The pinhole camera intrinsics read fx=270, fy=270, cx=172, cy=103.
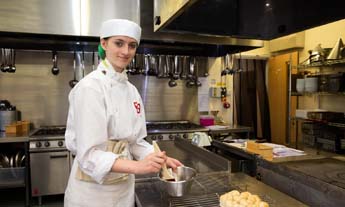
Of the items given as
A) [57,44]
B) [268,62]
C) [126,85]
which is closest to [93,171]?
[126,85]

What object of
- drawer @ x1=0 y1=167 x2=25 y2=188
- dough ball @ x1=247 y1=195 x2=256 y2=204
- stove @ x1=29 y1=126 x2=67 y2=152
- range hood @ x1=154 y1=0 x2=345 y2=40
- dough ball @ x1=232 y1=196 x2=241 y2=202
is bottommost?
drawer @ x1=0 y1=167 x2=25 y2=188

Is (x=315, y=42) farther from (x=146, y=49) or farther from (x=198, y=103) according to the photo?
(x=146, y=49)

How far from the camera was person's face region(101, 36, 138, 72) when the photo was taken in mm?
1093

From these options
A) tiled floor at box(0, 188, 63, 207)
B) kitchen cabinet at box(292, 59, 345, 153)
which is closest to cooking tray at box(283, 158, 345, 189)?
kitchen cabinet at box(292, 59, 345, 153)

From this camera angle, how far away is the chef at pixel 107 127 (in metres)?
0.98

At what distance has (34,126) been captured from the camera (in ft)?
Answer: 10.0

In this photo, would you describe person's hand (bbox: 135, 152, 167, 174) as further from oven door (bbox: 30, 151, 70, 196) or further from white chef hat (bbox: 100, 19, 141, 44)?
oven door (bbox: 30, 151, 70, 196)

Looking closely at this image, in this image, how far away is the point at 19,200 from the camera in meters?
2.75

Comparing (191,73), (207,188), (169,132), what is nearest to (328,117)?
(191,73)

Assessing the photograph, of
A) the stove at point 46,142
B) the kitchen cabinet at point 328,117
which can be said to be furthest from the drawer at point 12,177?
the kitchen cabinet at point 328,117

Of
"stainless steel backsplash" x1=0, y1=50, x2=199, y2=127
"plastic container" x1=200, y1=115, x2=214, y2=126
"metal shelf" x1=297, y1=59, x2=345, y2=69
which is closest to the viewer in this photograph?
"metal shelf" x1=297, y1=59, x2=345, y2=69

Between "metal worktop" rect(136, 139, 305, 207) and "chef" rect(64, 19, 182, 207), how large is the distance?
115 millimetres

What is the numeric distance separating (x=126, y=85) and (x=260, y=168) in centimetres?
89

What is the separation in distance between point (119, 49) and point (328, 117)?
270cm
